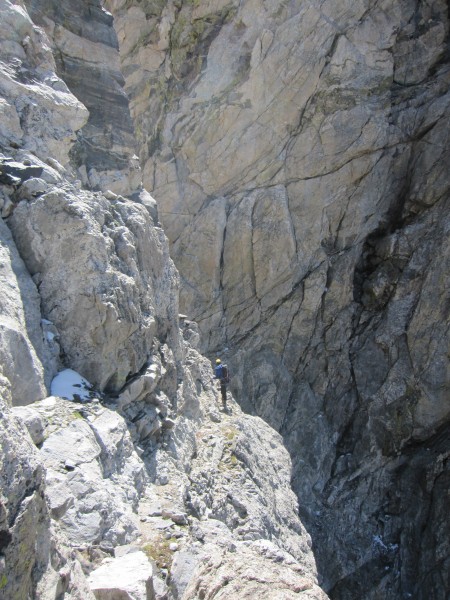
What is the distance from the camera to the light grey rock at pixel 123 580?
19.6 feet

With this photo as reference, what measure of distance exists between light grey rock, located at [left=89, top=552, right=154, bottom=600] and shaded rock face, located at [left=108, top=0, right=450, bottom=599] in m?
20.2

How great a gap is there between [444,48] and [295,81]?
8.01 metres

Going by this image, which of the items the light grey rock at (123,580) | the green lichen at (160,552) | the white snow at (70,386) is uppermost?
the white snow at (70,386)

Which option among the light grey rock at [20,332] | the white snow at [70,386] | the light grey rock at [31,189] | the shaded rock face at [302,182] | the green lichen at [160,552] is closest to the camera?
the green lichen at [160,552]

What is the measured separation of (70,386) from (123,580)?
4223mm

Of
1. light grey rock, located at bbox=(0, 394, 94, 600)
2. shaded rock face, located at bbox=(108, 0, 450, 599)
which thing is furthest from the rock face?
shaded rock face, located at bbox=(108, 0, 450, 599)

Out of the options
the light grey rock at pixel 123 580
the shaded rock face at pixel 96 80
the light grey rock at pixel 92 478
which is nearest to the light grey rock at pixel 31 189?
the shaded rock face at pixel 96 80

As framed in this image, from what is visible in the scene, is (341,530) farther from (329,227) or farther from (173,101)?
(173,101)

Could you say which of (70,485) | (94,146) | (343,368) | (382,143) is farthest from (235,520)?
(382,143)

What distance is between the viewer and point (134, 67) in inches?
1219

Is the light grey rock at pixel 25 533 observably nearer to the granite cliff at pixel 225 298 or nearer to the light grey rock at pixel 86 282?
A: the granite cliff at pixel 225 298

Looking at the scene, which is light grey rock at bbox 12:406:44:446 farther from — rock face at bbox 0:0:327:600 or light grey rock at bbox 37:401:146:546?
light grey rock at bbox 37:401:146:546

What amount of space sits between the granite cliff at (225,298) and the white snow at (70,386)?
6 cm

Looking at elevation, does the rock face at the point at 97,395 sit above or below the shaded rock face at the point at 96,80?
below
